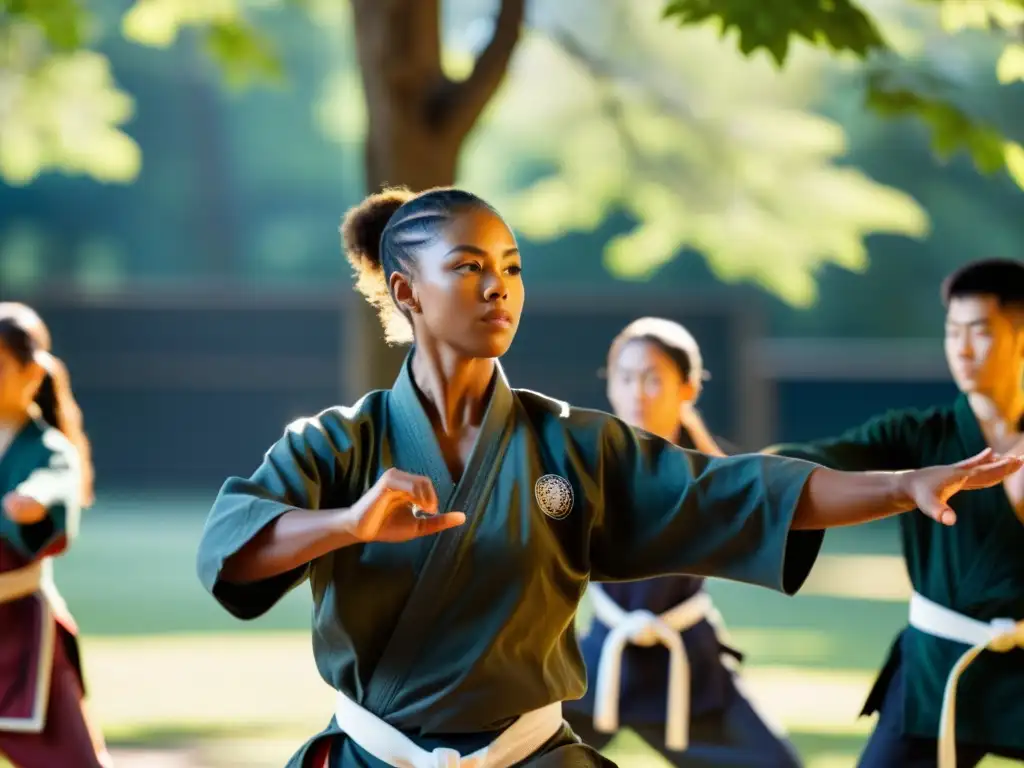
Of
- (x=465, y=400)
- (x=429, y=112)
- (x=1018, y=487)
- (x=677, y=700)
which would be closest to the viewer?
(x=465, y=400)

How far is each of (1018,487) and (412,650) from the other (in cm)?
136

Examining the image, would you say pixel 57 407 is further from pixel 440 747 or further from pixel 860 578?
pixel 860 578

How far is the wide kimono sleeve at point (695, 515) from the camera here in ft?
7.81

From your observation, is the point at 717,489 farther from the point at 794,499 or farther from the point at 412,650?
the point at 412,650

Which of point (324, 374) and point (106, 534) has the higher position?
point (324, 374)

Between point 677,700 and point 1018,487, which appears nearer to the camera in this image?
point 1018,487

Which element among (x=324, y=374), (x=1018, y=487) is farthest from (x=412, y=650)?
(x=324, y=374)

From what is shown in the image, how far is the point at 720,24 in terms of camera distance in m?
4.25

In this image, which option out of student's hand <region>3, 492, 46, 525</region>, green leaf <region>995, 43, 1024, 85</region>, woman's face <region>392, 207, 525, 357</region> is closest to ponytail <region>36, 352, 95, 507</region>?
student's hand <region>3, 492, 46, 525</region>

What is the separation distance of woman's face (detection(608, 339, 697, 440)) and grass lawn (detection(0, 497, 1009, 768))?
103 cm

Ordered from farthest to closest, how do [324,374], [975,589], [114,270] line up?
[114,270], [324,374], [975,589]

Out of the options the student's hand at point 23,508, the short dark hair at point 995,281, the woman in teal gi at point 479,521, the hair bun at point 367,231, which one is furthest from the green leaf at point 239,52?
the woman in teal gi at point 479,521

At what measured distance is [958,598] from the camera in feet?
11.9

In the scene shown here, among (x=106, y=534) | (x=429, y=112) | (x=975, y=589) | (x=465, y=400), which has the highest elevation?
(x=429, y=112)
